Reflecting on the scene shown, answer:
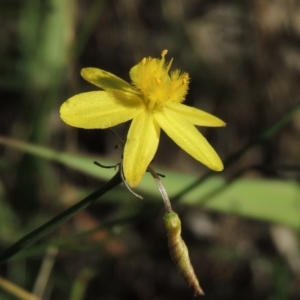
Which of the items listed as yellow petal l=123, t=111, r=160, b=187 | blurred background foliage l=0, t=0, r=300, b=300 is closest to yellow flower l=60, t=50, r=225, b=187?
yellow petal l=123, t=111, r=160, b=187

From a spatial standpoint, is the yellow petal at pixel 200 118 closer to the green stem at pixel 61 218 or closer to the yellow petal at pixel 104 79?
the yellow petal at pixel 104 79

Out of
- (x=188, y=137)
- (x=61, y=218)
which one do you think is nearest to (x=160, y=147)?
(x=188, y=137)

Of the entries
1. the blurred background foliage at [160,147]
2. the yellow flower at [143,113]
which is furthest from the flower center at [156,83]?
the blurred background foliage at [160,147]

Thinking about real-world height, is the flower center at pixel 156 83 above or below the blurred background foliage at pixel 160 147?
above

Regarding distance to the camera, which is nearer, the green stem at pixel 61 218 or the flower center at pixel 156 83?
the green stem at pixel 61 218

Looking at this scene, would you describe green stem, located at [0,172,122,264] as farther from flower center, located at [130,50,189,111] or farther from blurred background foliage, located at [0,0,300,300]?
blurred background foliage, located at [0,0,300,300]

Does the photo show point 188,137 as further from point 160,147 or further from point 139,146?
point 160,147
